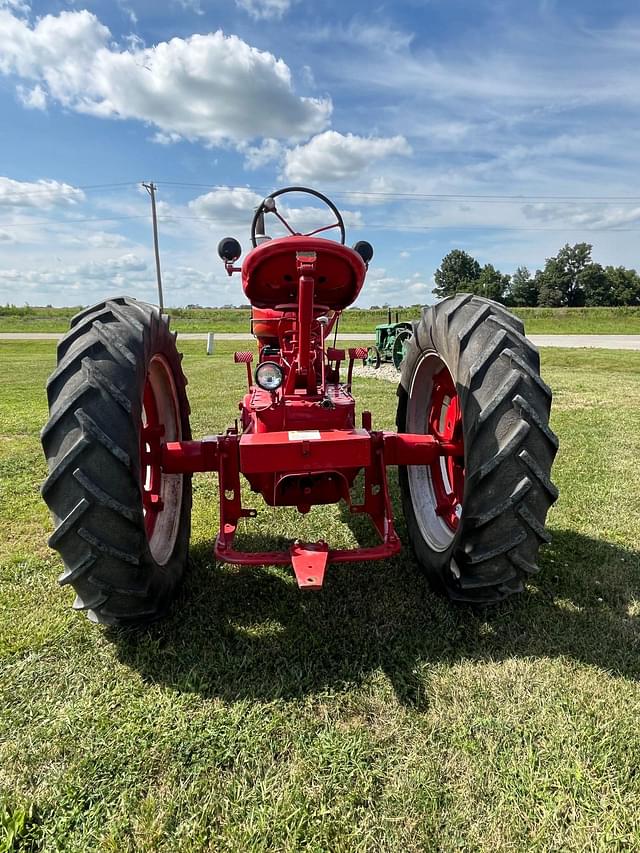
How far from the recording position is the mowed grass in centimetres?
157

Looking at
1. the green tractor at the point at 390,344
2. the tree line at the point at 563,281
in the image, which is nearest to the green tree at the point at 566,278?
the tree line at the point at 563,281

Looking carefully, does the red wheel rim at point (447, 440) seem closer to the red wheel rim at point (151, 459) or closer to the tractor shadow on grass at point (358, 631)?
the tractor shadow on grass at point (358, 631)

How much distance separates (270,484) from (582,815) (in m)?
1.79

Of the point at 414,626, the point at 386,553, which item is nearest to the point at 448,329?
the point at 386,553

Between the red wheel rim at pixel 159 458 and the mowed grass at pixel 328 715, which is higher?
the red wheel rim at pixel 159 458

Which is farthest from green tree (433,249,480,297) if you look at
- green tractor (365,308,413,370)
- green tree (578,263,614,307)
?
green tractor (365,308,413,370)

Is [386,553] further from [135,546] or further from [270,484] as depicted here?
[135,546]

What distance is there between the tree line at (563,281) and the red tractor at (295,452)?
6560cm

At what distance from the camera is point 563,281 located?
69.7 meters

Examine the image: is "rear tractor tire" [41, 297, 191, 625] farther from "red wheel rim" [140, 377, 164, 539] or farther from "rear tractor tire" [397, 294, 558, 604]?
"rear tractor tire" [397, 294, 558, 604]

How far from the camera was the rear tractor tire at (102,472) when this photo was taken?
2.05m

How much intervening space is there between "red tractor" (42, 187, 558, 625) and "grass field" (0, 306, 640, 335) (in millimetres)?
30526

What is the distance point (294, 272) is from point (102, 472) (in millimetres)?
1596

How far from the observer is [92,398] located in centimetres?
210
